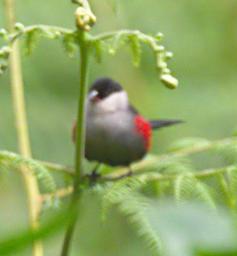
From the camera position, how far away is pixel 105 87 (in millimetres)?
4348

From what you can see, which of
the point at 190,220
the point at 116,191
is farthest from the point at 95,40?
the point at 190,220

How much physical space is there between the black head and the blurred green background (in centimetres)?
6

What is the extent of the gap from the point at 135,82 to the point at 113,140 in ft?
1.70

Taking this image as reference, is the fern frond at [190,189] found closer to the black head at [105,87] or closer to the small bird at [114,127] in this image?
the small bird at [114,127]

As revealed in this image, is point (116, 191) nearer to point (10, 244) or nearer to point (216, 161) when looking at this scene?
point (10, 244)

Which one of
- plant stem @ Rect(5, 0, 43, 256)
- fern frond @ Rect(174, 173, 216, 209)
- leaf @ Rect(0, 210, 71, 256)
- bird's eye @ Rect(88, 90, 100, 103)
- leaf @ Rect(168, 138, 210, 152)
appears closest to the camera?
leaf @ Rect(0, 210, 71, 256)

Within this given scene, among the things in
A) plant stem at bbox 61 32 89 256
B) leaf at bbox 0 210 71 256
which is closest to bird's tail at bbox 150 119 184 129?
plant stem at bbox 61 32 89 256

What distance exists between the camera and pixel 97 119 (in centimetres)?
416

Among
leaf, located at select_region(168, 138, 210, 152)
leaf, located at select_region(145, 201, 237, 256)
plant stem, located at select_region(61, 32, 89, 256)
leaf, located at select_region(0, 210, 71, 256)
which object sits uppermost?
leaf, located at select_region(0, 210, 71, 256)

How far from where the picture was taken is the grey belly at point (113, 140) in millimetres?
3713

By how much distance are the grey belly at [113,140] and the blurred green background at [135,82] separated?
0.16 m

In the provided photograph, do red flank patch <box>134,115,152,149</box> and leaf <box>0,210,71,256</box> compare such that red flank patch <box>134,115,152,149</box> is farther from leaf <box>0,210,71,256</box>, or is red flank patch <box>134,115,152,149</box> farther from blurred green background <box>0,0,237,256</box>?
leaf <box>0,210,71,256</box>

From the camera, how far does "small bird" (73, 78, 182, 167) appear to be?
373 cm

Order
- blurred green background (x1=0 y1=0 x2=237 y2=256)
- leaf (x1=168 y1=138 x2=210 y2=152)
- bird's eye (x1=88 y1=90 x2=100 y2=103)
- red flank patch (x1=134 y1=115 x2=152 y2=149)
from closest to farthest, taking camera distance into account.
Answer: leaf (x1=168 y1=138 x2=210 y2=152)
blurred green background (x1=0 y1=0 x2=237 y2=256)
red flank patch (x1=134 y1=115 x2=152 y2=149)
bird's eye (x1=88 y1=90 x2=100 y2=103)
